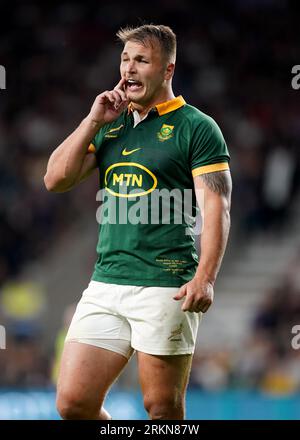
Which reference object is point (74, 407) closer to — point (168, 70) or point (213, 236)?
point (213, 236)

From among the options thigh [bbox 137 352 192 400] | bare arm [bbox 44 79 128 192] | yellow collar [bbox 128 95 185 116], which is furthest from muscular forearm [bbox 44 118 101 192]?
thigh [bbox 137 352 192 400]

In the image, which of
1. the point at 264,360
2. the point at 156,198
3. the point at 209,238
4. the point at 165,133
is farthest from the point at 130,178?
the point at 264,360

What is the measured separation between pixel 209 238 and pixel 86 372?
82 cm

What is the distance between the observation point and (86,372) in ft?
14.5

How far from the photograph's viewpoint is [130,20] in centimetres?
1520

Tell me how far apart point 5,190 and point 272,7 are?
5637 millimetres

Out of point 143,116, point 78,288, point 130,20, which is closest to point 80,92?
point 130,20

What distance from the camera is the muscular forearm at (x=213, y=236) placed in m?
4.32

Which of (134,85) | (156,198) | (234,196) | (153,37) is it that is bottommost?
Result: (234,196)

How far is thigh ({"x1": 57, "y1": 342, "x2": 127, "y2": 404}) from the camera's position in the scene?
4.40 m

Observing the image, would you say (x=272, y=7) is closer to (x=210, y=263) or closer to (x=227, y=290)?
(x=227, y=290)

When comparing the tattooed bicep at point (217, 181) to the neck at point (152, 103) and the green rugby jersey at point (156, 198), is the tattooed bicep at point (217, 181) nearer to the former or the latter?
the green rugby jersey at point (156, 198)

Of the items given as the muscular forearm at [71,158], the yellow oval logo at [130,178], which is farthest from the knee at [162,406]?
the muscular forearm at [71,158]

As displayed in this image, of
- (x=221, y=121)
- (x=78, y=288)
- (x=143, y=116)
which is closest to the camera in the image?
(x=143, y=116)
